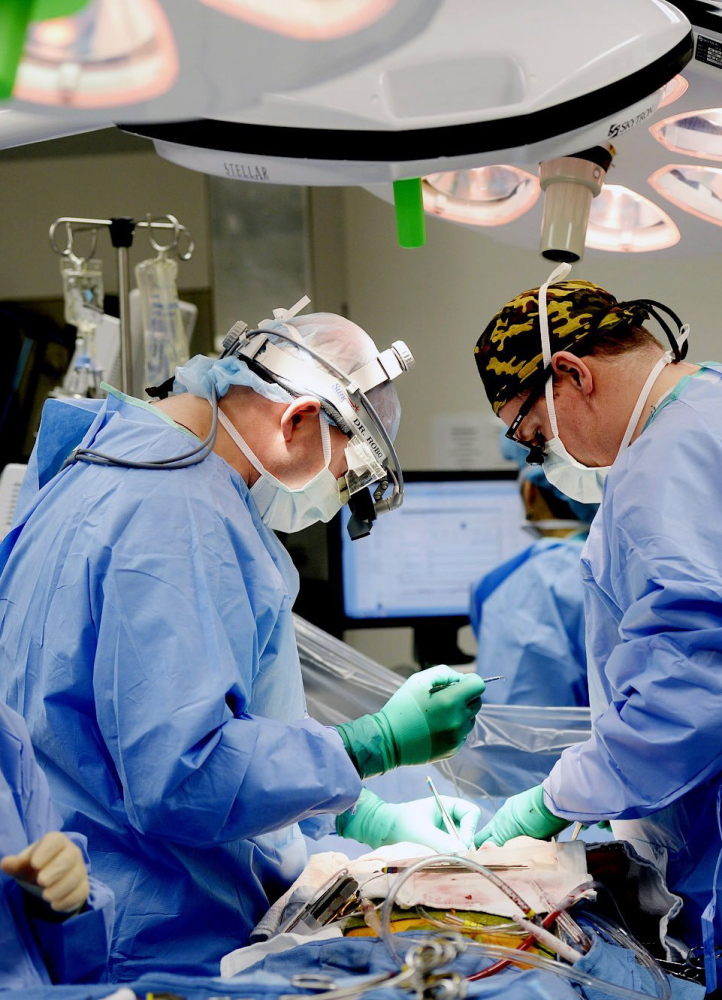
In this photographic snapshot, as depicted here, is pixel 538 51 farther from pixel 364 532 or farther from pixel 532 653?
pixel 532 653

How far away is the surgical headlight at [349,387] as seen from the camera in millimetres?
1557

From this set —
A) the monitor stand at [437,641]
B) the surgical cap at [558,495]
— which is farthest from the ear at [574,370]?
the monitor stand at [437,641]

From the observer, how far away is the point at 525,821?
5.39ft

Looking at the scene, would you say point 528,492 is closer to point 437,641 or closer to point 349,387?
point 437,641

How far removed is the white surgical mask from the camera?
1645mm

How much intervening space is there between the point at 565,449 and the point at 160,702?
2.86 ft

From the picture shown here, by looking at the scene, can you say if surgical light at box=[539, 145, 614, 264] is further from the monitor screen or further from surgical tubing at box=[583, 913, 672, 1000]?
the monitor screen

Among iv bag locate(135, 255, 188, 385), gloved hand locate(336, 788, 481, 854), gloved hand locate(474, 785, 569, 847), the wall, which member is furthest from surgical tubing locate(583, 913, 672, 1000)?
the wall

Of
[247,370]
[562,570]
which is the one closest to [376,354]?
[247,370]

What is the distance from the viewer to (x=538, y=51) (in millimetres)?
997

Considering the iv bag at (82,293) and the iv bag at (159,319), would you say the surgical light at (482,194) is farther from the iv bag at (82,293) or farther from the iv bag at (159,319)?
the iv bag at (82,293)

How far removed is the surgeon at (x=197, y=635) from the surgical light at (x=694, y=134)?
0.50m

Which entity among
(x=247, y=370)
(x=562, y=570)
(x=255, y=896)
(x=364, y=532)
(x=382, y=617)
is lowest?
(x=382, y=617)

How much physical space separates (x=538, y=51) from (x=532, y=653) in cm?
214
